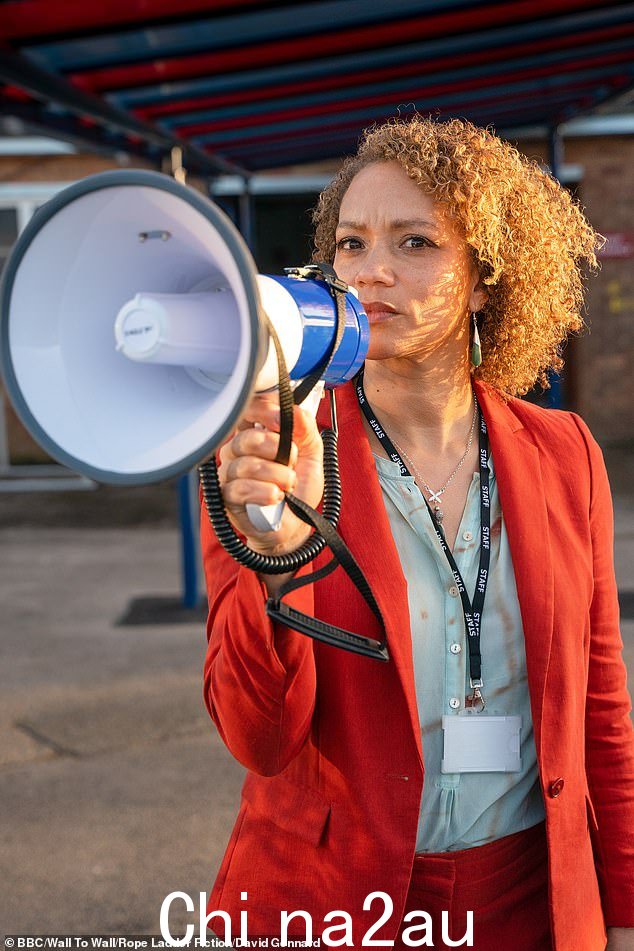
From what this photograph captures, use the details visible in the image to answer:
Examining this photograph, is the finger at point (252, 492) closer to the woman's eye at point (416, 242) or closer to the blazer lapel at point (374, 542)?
the blazer lapel at point (374, 542)

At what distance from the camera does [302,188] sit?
41.5 ft

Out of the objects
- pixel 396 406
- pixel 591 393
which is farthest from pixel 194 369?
pixel 591 393

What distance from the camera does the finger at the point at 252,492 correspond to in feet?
3.43

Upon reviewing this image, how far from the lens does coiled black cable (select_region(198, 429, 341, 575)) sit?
3.51 feet

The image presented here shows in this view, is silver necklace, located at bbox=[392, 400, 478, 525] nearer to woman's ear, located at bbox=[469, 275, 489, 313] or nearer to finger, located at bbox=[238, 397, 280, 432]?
woman's ear, located at bbox=[469, 275, 489, 313]

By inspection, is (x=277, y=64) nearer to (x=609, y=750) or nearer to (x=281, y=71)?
(x=281, y=71)

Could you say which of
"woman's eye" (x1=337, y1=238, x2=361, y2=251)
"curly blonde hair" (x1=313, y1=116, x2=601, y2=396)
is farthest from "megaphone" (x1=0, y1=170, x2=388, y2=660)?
"curly blonde hair" (x1=313, y1=116, x2=601, y2=396)

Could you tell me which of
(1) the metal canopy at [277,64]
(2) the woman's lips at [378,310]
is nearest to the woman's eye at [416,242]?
(2) the woman's lips at [378,310]

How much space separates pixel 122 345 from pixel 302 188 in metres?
12.2

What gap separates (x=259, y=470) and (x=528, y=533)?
649 mm

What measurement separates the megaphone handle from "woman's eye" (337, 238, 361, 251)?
479mm

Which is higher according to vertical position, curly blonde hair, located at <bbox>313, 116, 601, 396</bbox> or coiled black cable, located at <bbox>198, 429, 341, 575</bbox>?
curly blonde hair, located at <bbox>313, 116, 601, 396</bbox>

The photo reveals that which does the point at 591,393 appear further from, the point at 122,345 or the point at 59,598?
the point at 122,345

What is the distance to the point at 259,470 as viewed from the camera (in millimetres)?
1041
